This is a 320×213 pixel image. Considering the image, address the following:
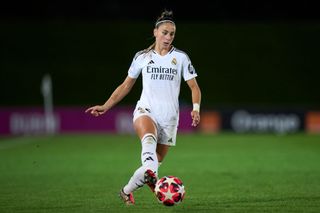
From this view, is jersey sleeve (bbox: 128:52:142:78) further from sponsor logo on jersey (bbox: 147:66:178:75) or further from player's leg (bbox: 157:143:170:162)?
player's leg (bbox: 157:143:170:162)

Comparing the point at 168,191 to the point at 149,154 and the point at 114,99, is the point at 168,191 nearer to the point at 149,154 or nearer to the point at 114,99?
the point at 149,154

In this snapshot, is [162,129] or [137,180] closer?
[137,180]

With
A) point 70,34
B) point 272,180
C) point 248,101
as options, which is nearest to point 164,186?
point 272,180

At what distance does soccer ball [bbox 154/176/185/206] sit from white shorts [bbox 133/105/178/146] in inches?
31.4

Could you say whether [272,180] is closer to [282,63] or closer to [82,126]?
[82,126]

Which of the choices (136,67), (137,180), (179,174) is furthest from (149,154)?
(179,174)

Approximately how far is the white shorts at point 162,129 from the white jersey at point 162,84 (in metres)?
0.05

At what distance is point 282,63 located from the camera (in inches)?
1491

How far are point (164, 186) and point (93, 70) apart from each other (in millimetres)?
30138

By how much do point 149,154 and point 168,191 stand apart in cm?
53

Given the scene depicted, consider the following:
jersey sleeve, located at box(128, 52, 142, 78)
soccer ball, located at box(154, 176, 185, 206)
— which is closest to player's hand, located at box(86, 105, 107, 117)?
jersey sleeve, located at box(128, 52, 142, 78)

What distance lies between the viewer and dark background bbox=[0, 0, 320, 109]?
3700cm

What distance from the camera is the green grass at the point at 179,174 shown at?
8.89 metres

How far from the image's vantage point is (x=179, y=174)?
520 inches
